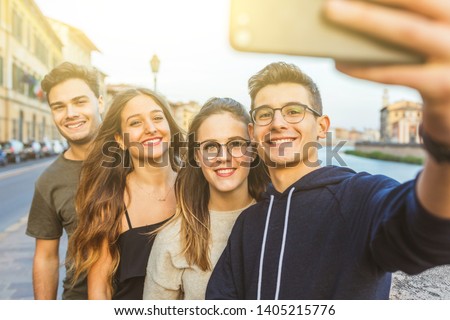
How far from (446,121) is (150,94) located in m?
1.07

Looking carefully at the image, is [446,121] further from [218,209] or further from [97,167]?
[97,167]

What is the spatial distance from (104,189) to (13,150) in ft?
35.0

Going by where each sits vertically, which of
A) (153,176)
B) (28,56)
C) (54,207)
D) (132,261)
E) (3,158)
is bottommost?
(3,158)

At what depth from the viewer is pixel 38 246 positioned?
4.83ft

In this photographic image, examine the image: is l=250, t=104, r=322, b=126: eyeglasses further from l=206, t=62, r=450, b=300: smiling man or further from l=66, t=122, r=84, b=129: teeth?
l=66, t=122, r=84, b=129: teeth

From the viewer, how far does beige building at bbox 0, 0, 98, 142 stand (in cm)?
216

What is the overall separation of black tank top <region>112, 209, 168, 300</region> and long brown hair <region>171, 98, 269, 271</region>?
0.11 m

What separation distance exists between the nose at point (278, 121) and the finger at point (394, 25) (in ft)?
1.90

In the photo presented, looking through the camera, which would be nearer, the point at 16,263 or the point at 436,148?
the point at 436,148

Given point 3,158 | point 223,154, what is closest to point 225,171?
point 223,154

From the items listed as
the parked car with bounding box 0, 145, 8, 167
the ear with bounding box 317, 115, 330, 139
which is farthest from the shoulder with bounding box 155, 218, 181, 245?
the parked car with bounding box 0, 145, 8, 167

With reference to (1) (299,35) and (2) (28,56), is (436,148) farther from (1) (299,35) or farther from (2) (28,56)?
(2) (28,56)

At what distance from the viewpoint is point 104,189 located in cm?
136

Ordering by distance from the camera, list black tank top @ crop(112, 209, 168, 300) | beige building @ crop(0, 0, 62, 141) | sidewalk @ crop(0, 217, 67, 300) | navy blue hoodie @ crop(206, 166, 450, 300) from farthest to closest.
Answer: beige building @ crop(0, 0, 62, 141)
sidewalk @ crop(0, 217, 67, 300)
black tank top @ crop(112, 209, 168, 300)
navy blue hoodie @ crop(206, 166, 450, 300)
